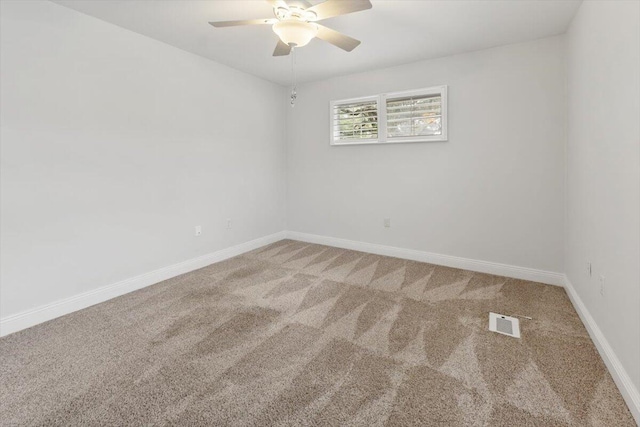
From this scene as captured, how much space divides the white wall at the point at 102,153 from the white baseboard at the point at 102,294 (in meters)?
0.06

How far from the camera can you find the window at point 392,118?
353 centimetres

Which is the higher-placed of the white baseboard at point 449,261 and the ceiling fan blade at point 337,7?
the ceiling fan blade at point 337,7

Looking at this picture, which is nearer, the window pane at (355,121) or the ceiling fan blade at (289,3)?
the ceiling fan blade at (289,3)

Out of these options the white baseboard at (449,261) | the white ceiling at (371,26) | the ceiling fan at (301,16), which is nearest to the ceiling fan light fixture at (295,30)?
the ceiling fan at (301,16)

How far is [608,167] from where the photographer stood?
1836 mm

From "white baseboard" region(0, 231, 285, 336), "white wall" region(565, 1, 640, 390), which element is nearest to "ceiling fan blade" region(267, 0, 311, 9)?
"white wall" region(565, 1, 640, 390)

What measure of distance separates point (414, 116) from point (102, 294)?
3.76 m

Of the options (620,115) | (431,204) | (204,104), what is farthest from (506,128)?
(204,104)

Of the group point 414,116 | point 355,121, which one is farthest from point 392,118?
point 355,121

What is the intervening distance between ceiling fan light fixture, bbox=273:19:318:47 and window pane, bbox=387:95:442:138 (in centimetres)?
196

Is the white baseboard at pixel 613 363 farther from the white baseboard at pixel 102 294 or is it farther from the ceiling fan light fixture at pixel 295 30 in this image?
the white baseboard at pixel 102 294

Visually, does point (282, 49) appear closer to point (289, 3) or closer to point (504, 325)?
point (289, 3)

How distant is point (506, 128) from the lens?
3.16m

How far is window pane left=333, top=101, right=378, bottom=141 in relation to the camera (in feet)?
13.1
